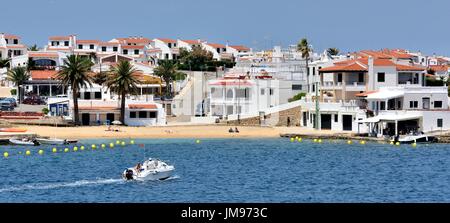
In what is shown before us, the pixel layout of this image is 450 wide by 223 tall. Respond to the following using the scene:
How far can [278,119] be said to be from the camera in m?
106

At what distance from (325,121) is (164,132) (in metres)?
18.5

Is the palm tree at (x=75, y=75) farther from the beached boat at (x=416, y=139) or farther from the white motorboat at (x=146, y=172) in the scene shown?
the white motorboat at (x=146, y=172)

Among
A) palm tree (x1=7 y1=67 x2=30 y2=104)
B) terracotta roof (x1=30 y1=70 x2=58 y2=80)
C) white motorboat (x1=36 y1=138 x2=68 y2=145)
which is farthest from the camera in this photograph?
terracotta roof (x1=30 y1=70 x2=58 y2=80)

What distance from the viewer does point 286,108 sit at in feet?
348

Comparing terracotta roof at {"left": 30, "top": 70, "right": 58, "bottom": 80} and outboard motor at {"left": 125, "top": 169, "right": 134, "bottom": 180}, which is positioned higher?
terracotta roof at {"left": 30, "top": 70, "right": 58, "bottom": 80}

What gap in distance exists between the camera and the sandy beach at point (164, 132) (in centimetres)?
9525

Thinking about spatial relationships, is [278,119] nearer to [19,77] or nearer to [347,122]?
[347,122]

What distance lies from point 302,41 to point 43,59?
1840 inches

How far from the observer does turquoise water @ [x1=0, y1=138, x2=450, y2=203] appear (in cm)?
4744

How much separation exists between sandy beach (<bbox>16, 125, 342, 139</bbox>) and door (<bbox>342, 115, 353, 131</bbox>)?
2.88 metres

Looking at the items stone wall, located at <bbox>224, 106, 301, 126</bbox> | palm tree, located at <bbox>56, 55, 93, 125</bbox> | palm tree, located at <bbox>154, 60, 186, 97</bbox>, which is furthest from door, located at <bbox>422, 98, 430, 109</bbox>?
palm tree, located at <bbox>154, 60, 186, 97</bbox>

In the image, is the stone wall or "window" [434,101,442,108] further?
the stone wall

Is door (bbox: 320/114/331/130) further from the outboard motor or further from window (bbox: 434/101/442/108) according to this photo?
the outboard motor

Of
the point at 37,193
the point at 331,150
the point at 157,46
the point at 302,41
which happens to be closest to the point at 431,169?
the point at 331,150
